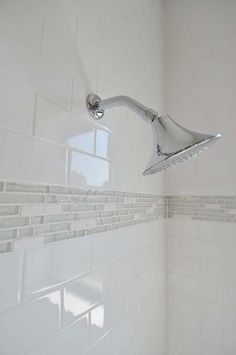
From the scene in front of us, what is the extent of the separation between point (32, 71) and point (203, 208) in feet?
3.18

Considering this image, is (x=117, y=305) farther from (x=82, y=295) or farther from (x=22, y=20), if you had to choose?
(x=22, y=20)

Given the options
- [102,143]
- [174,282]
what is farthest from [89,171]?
[174,282]

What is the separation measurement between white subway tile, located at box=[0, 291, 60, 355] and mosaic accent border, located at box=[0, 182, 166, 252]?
12cm

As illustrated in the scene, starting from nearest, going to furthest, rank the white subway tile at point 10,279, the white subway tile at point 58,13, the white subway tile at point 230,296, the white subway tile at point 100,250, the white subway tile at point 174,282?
the white subway tile at point 10,279
the white subway tile at point 58,13
the white subway tile at point 100,250
the white subway tile at point 230,296
the white subway tile at point 174,282

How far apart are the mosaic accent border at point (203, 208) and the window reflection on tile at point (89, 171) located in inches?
23.9

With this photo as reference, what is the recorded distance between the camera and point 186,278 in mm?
1083

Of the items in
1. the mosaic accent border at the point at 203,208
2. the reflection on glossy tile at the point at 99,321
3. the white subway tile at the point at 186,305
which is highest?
the mosaic accent border at the point at 203,208

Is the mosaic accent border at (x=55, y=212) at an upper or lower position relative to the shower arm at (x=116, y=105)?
lower

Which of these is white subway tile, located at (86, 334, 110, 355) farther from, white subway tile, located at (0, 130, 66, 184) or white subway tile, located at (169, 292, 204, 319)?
white subway tile, located at (169, 292, 204, 319)

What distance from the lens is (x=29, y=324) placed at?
0.40 m

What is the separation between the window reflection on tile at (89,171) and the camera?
1.73 feet

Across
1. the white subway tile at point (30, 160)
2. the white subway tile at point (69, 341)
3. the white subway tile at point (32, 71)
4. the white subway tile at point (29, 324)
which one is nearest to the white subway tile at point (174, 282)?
the white subway tile at point (69, 341)

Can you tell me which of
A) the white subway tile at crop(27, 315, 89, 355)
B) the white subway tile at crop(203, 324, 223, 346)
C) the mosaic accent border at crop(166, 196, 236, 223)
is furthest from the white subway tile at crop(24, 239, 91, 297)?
the white subway tile at crop(203, 324, 223, 346)

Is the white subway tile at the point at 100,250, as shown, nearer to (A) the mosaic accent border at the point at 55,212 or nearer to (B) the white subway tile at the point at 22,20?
(A) the mosaic accent border at the point at 55,212
